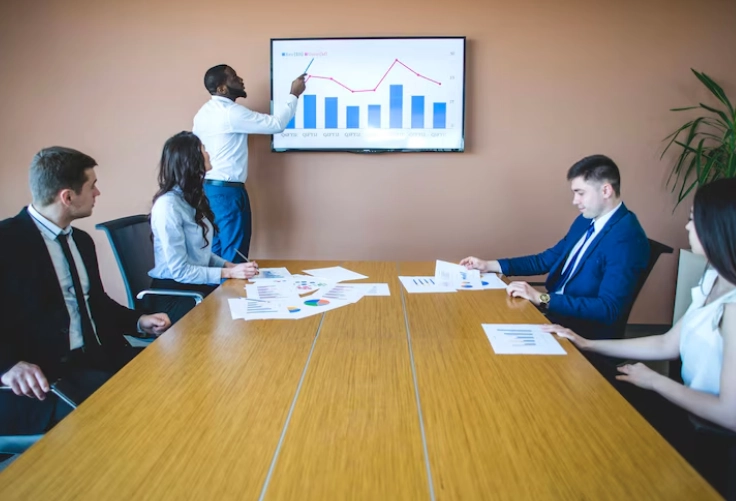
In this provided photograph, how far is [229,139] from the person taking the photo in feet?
10.7

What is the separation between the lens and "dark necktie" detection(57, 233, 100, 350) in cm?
176

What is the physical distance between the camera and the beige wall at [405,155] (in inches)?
136

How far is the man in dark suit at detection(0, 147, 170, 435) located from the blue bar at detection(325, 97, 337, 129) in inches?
78.2

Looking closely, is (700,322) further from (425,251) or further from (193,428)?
(425,251)

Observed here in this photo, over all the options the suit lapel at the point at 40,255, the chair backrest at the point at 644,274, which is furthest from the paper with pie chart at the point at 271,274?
the chair backrest at the point at 644,274

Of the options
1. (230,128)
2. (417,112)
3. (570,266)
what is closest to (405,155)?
(417,112)

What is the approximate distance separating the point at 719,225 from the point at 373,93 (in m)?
2.64

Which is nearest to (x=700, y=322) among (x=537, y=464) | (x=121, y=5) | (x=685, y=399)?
(x=685, y=399)

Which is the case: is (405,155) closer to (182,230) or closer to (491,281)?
(491,281)

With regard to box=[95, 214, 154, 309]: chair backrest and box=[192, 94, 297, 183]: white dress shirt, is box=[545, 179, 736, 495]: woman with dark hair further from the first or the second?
box=[192, 94, 297, 183]: white dress shirt

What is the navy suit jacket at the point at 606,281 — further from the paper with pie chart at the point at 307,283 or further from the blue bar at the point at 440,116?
the blue bar at the point at 440,116

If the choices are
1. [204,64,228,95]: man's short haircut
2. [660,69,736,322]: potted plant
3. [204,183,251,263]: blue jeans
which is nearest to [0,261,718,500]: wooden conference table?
[204,183,251,263]: blue jeans

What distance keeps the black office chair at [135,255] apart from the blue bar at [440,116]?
2046 millimetres

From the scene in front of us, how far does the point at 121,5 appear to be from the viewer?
11.6 ft
